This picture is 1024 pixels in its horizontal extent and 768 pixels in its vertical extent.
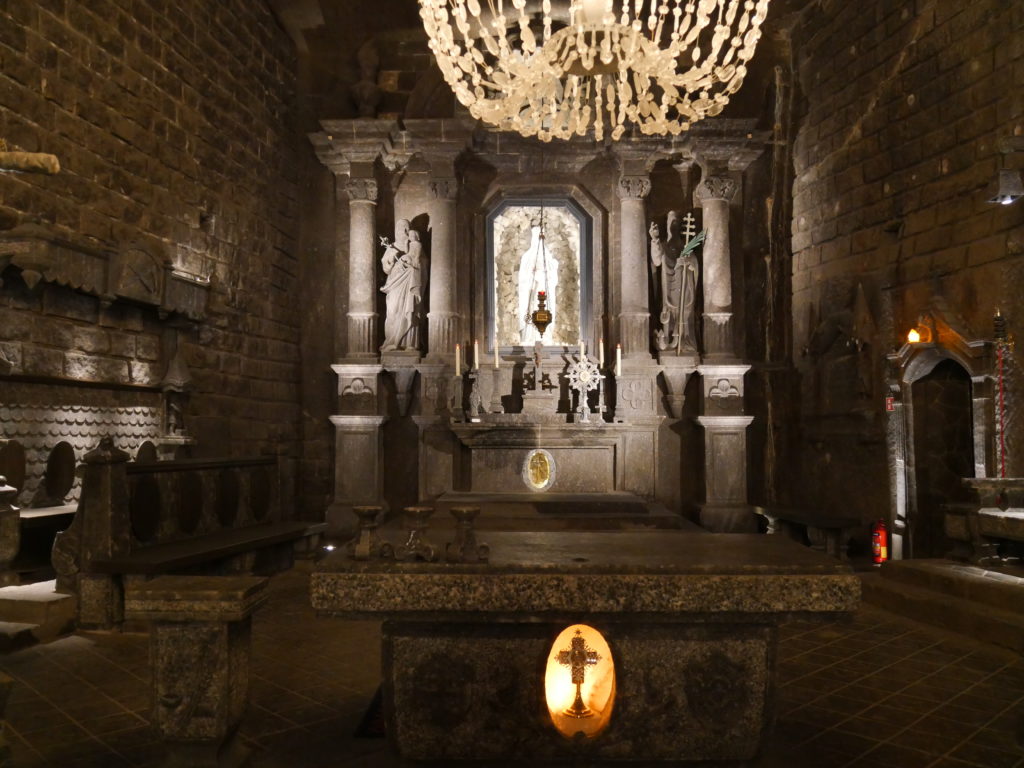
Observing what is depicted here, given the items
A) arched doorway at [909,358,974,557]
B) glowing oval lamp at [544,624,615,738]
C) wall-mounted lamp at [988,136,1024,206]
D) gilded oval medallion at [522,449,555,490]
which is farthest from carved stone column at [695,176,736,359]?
glowing oval lamp at [544,624,615,738]

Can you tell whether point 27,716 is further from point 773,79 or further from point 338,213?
point 773,79

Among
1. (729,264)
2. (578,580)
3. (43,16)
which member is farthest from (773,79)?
(578,580)

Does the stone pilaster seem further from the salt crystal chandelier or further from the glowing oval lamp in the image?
the glowing oval lamp

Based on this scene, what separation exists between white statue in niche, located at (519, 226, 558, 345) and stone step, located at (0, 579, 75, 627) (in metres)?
5.71

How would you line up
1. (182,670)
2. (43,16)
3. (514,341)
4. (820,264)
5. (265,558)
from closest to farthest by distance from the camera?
(182,670) → (43,16) → (265,558) → (820,264) → (514,341)

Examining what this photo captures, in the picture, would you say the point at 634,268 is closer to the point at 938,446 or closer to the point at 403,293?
the point at 403,293

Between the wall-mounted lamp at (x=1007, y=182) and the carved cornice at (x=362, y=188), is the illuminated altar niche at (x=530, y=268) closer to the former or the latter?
the carved cornice at (x=362, y=188)

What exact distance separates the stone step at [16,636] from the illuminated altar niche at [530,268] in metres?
5.79

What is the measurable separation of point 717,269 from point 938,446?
3121mm

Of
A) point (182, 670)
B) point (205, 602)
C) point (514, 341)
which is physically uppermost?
point (514, 341)

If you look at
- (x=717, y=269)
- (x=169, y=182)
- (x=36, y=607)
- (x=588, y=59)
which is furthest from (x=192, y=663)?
(x=717, y=269)

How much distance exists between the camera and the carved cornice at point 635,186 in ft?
30.0

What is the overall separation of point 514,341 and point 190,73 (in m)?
4.57

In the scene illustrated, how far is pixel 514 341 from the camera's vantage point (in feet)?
30.9
